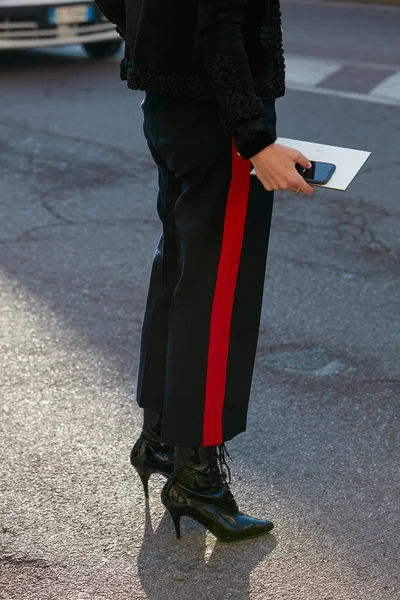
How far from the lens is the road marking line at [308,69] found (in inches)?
325

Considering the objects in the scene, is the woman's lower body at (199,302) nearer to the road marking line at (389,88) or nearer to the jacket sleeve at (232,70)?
the jacket sleeve at (232,70)

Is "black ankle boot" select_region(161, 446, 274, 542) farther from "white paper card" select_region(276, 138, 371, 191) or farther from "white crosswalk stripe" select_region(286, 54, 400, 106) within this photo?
"white crosswalk stripe" select_region(286, 54, 400, 106)

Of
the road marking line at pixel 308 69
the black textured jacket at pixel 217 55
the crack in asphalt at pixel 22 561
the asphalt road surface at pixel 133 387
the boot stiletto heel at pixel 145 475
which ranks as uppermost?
the black textured jacket at pixel 217 55

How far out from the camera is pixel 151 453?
2.75m

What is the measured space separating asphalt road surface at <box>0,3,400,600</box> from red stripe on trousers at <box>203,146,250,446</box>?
1.16ft

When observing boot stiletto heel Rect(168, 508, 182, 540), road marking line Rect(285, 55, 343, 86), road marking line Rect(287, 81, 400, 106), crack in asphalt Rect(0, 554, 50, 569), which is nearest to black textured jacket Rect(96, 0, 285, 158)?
boot stiletto heel Rect(168, 508, 182, 540)

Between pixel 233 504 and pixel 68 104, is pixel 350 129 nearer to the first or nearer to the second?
pixel 68 104

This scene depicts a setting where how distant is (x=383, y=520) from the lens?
268 centimetres

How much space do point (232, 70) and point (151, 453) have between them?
3.62ft

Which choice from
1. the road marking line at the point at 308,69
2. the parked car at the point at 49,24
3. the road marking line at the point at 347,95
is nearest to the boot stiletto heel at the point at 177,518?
the road marking line at the point at 347,95

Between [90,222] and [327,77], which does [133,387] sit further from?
[327,77]

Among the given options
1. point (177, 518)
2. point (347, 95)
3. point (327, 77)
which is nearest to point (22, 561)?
point (177, 518)

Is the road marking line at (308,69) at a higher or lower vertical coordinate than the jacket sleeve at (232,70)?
lower

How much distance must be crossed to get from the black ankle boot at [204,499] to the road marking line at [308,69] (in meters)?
5.97
